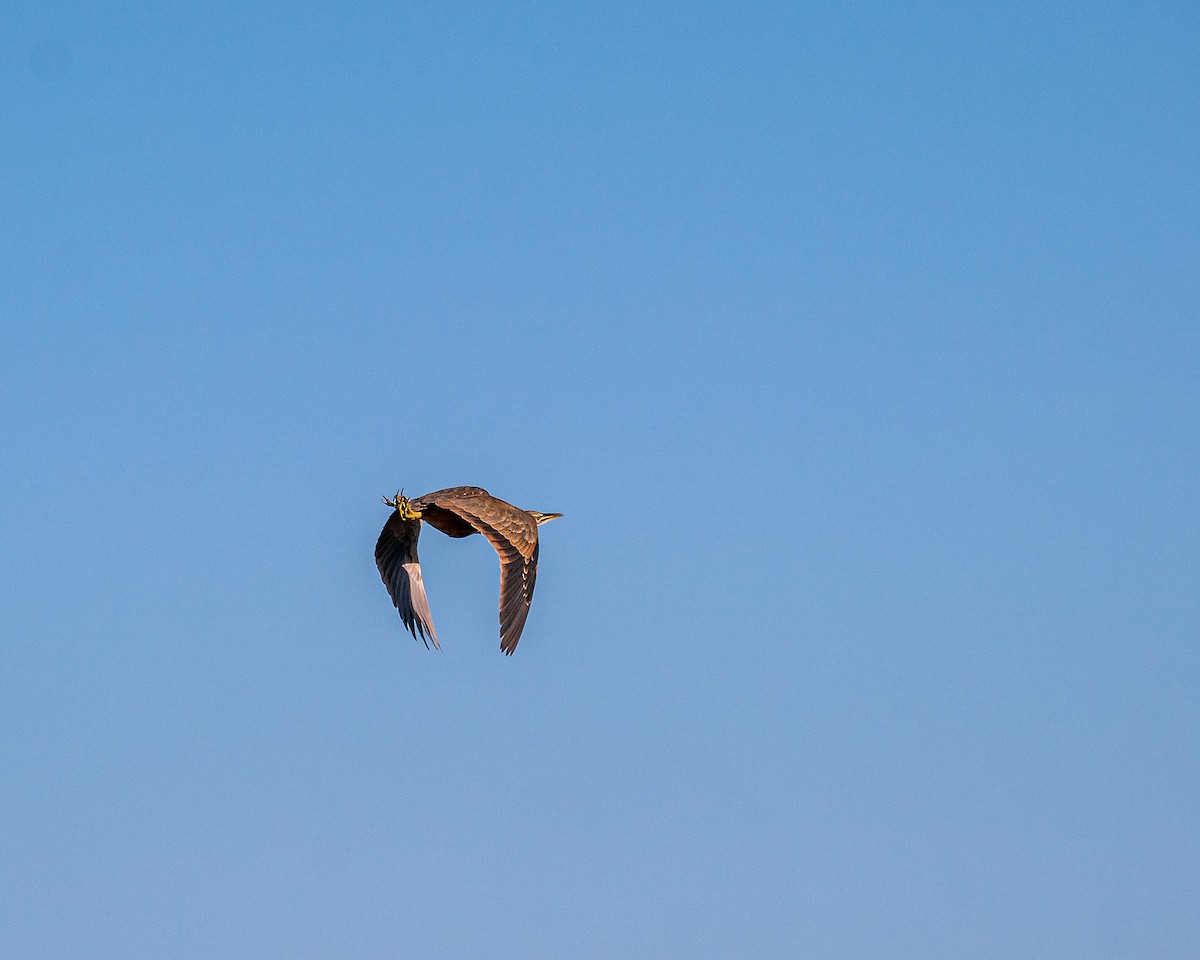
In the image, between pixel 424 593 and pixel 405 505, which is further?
pixel 424 593

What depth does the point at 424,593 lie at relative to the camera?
5069 cm

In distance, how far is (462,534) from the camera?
49.1 meters

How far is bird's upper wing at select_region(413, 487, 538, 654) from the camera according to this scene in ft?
155

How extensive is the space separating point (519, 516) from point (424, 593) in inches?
143

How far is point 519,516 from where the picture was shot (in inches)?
1923

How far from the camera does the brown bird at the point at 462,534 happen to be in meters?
47.2

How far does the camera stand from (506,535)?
48062mm

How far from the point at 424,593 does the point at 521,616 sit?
4.43 m

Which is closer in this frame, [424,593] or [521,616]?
[521,616]

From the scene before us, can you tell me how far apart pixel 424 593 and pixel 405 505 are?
4.08m

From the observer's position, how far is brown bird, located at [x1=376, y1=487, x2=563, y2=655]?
47.2 metres

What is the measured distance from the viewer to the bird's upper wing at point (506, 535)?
47188mm

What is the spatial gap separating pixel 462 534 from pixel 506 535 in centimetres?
152
